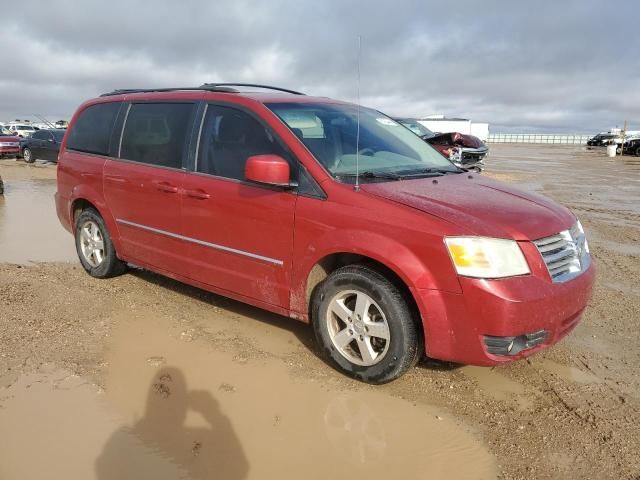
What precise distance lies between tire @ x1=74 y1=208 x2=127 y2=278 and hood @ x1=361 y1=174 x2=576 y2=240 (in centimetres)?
299

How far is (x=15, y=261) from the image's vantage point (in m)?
6.31

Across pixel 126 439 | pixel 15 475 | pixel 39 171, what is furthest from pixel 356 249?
pixel 39 171

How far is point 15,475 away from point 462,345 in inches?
92.3

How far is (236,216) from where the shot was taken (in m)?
3.96

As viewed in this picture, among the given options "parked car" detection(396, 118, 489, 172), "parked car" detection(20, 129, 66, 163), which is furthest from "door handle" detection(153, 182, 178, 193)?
"parked car" detection(20, 129, 66, 163)

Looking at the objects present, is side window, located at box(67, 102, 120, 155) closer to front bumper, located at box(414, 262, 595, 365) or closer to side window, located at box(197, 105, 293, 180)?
side window, located at box(197, 105, 293, 180)

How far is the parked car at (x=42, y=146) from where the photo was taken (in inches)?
842

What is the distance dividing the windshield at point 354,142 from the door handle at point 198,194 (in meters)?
0.80

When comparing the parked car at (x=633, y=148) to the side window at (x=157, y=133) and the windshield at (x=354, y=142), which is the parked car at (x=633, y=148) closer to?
the windshield at (x=354, y=142)

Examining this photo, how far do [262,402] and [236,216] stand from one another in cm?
134

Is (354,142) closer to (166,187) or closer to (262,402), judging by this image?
(166,187)

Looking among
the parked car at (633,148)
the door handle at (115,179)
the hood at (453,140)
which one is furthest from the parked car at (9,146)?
the parked car at (633,148)

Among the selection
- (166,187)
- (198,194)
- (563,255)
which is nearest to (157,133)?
(166,187)

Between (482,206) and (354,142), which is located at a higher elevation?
(354,142)
